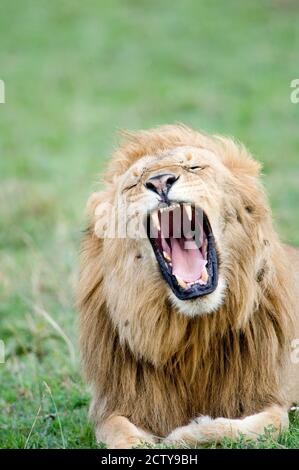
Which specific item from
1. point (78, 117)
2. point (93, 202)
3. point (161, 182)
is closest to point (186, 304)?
point (161, 182)

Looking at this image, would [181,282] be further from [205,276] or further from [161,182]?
[161,182]

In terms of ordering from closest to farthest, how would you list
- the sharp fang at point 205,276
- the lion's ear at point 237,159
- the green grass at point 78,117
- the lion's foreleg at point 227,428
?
the lion's foreleg at point 227,428 → the sharp fang at point 205,276 → the lion's ear at point 237,159 → the green grass at point 78,117

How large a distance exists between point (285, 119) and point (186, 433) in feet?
31.6

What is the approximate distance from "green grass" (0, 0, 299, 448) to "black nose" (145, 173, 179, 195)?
0.94 meters

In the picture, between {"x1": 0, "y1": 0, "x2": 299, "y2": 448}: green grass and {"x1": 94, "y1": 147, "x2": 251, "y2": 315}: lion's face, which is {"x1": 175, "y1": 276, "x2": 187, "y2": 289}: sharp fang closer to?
{"x1": 94, "y1": 147, "x2": 251, "y2": 315}: lion's face

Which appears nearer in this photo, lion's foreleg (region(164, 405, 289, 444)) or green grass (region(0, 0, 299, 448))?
lion's foreleg (region(164, 405, 289, 444))

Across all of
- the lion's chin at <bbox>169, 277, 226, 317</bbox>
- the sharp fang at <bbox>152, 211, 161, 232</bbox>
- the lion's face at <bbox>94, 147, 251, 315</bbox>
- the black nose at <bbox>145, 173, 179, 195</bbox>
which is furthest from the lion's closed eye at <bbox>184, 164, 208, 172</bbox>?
the lion's chin at <bbox>169, 277, 226, 317</bbox>

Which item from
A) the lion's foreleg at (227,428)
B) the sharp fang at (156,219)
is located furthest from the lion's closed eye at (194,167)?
the lion's foreleg at (227,428)

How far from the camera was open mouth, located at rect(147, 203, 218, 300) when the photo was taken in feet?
13.0

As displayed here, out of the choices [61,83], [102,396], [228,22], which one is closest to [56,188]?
[61,83]

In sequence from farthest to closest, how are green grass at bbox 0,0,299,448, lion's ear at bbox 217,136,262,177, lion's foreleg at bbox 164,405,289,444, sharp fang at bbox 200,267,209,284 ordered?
green grass at bbox 0,0,299,448 → lion's ear at bbox 217,136,262,177 → sharp fang at bbox 200,267,209,284 → lion's foreleg at bbox 164,405,289,444

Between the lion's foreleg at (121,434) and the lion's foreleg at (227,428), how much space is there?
10 centimetres

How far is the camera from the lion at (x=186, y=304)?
399 centimetres

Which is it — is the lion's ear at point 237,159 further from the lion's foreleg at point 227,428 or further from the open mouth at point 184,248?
the lion's foreleg at point 227,428
